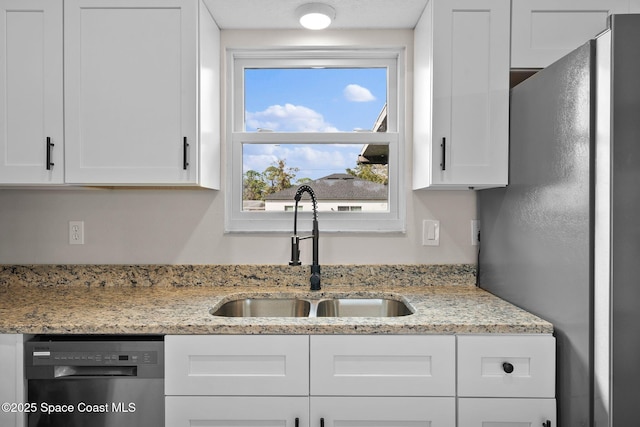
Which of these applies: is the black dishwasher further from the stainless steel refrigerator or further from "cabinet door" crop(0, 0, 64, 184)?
the stainless steel refrigerator

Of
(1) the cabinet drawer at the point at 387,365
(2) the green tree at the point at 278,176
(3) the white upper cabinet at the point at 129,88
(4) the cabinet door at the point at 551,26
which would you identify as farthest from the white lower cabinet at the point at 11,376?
(4) the cabinet door at the point at 551,26

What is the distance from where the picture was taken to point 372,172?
210 centimetres

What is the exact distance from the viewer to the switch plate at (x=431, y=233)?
2002mm

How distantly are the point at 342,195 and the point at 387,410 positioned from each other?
1.06m

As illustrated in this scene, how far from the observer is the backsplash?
1.97 meters

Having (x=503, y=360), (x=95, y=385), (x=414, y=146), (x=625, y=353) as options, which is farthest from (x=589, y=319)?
(x=95, y=385)

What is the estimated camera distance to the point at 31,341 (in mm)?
1357

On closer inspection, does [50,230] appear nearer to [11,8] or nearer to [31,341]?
[31,341]

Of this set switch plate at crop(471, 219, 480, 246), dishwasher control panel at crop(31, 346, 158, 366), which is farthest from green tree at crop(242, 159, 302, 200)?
dishwasher control panel at crop(31, 346, 158, 366)

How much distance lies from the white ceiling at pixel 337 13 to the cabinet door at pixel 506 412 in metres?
1.56

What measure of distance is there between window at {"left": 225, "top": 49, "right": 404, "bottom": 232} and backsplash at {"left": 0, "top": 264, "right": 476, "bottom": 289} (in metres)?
0.25

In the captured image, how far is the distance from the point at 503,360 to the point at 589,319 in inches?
12.0

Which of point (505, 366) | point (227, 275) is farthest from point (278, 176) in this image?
point (505, 366)

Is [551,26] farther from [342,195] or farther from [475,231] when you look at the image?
[342,195]
